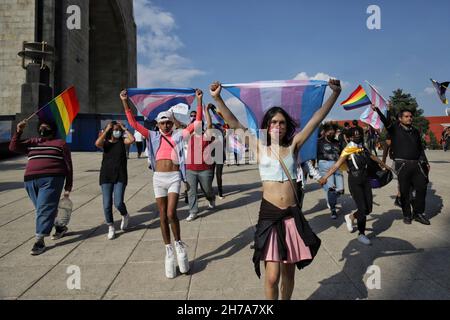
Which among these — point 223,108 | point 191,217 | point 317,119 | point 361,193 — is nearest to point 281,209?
point 317,119

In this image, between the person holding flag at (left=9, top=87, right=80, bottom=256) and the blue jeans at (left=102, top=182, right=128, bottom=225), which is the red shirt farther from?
the person holding flag at (left=9, top=87, right=80, bottom=256)

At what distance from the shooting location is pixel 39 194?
4.76m

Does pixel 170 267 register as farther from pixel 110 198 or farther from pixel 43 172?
pixel 43 172

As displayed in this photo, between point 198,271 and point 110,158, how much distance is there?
8.94 feet

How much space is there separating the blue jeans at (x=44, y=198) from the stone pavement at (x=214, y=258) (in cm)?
40

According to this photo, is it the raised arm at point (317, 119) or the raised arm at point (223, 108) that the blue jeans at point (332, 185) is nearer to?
the raised arm at point (317, 119)

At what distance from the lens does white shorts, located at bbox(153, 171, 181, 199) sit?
160 inches

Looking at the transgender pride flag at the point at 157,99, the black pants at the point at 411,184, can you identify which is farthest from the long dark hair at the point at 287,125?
the black pants at the point at 411,184

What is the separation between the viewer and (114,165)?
5.48 meters

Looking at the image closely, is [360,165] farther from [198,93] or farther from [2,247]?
[2,247]

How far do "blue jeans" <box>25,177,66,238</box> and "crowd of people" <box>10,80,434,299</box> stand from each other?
1 centimetres

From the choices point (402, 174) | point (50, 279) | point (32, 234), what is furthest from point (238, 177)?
point (50, 279)

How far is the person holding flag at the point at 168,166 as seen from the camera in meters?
3.96

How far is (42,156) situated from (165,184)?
2126mm
